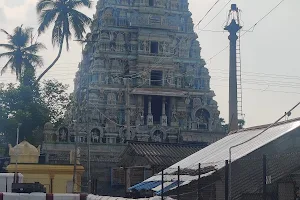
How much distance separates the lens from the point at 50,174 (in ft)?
114

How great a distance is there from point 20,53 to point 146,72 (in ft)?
46.5

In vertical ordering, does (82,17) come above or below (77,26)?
above

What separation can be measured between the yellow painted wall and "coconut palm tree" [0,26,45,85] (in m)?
24.4

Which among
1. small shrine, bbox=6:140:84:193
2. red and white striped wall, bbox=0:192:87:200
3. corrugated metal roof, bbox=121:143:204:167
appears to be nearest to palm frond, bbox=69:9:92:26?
small shrine, bbox=6:140:84:193

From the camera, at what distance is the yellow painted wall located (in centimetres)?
3453

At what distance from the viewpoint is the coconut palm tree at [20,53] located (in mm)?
57875

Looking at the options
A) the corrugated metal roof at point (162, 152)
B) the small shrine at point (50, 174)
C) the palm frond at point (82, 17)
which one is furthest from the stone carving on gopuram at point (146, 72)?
the corrugated metal roof at point (162, 152)

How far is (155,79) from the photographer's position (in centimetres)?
5462

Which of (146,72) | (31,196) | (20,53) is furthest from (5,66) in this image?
(31,196)

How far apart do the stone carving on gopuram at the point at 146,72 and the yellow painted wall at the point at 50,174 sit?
1328 centimetres

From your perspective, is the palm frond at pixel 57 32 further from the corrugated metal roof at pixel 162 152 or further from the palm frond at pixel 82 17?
the corrugated metal roof at pixel 162 152

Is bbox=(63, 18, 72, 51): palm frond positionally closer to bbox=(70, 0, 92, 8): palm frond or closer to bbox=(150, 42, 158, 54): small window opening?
bbox=(70, 0, 92, 8): palm frond

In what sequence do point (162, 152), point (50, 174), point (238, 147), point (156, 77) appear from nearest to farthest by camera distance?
point (238, 147)
point (162, 152)
point (50, 174)
point (156, 77)

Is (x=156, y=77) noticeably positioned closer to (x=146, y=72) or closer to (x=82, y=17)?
(x=146, y=72)
